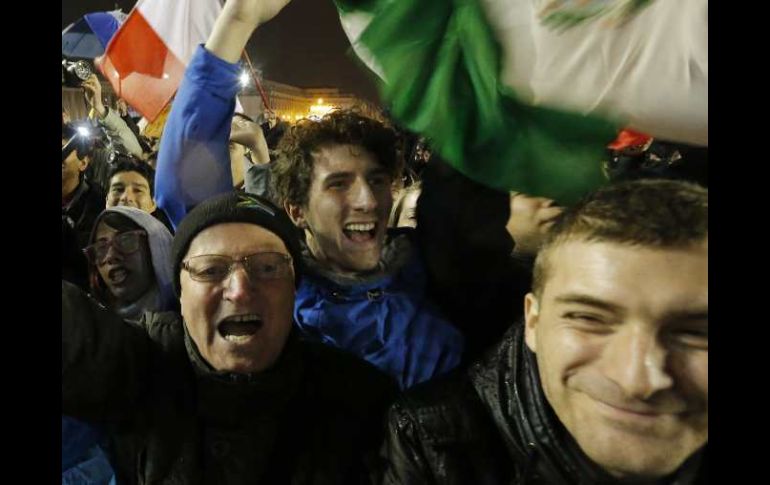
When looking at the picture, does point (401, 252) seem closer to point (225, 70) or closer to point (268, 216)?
point (268, 216)

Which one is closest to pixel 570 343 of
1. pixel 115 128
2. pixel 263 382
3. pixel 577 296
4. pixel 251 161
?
pixel 577 296

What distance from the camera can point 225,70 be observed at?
4.77 feet

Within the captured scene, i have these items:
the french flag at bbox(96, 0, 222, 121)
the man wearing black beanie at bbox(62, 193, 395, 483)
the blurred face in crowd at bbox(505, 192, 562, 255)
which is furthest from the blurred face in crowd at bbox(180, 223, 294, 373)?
the blurred face in crowd at bbox(505, 192, 562, 255)

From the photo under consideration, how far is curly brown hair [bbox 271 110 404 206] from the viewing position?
1.43 meters

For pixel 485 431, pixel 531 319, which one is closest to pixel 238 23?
pixel 531 319

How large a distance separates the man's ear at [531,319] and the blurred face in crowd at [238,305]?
544 mm

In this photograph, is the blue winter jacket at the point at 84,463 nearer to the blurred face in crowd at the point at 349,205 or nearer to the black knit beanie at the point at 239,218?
the black knit beanie at the point at 239,218

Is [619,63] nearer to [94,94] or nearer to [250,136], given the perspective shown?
[250,136]

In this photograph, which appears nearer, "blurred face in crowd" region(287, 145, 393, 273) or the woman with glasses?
"blurred face in crowd" region(287, 145, 393, 273)

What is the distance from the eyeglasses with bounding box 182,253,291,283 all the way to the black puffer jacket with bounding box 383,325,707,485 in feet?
1.38

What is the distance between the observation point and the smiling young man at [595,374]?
49.8 inches

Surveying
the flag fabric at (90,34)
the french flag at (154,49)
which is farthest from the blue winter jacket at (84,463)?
the flag fabric at (90,34)

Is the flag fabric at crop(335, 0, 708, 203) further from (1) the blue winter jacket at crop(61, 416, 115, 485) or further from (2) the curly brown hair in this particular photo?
(1) the blue winter jacket at crop(61, 416, 115, 485)

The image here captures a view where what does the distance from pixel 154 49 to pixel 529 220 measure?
1006 millimetres
